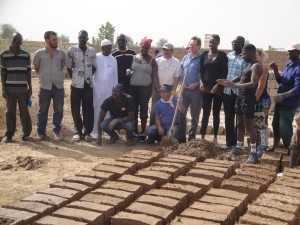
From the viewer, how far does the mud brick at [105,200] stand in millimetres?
4102

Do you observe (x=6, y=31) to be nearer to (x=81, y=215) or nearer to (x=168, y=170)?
(x=168, y=170)

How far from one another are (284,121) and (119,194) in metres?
3.26

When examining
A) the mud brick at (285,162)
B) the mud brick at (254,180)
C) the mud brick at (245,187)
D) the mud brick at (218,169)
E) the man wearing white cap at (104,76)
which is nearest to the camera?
the mud brick at (245,187)

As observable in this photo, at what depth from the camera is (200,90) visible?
23.3ft

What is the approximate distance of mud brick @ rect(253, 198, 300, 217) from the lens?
3982 mm

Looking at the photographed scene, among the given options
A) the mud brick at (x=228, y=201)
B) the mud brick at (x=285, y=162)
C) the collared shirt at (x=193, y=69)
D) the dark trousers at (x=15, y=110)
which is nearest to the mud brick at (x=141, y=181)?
the mud brick at (x=228, y=201)

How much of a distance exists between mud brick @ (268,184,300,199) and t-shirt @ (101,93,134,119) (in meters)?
3.19

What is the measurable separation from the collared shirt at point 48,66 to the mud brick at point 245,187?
3.76m

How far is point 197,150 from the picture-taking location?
6258mm

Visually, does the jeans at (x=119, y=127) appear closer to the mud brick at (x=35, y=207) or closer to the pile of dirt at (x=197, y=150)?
the pile of dirt at (x=197, y=150)

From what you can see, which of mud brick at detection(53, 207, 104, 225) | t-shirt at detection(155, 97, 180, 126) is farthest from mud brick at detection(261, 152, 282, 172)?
mud brick at detection(53, 207, 104, 225)

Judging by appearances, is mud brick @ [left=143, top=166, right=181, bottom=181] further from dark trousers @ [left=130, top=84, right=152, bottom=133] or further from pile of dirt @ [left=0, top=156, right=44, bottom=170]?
dark trousers @ [left=130, top=84, right=152, bottom=133]

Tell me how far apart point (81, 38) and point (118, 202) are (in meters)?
3.83

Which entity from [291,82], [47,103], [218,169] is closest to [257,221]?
[218,169]
